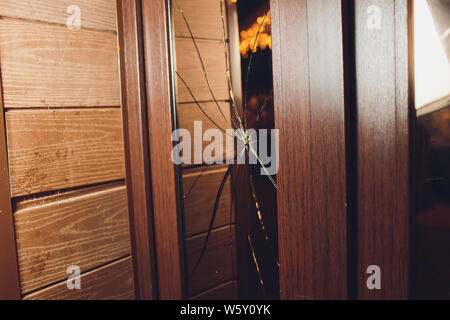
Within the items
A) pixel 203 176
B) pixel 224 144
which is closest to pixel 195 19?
pixel 224 144

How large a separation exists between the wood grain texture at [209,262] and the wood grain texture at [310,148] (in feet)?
1.07

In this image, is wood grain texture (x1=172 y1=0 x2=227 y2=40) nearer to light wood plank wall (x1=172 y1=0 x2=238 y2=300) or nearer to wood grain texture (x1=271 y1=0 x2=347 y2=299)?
light wood plank wall (x1=172 y1=0 x2=238 y2=300)

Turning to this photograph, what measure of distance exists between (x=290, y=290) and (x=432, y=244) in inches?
16.2

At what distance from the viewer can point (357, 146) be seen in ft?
2.58

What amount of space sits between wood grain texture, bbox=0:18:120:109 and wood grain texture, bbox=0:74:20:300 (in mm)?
121

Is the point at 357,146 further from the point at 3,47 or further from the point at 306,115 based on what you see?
the point at 3,47

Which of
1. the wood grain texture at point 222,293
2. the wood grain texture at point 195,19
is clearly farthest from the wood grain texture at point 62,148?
the wood grain texture at point 222,293

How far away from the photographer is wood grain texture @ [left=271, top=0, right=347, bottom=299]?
786 millimetres

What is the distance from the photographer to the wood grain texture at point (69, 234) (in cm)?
110

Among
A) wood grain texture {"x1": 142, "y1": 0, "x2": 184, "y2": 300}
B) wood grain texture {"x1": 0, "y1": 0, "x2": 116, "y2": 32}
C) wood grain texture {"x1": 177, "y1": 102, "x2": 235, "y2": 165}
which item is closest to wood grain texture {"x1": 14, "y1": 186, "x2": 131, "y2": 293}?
wood grain texture {"x1": 142, "y1": 0, "x2": 184, "y2": 300}

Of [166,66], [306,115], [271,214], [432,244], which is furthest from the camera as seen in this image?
[166,66]

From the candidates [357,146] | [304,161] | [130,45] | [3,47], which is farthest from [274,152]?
[3,47]

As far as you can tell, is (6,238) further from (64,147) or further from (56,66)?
(56,66)

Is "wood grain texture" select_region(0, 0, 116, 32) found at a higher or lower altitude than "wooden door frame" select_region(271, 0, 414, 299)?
higher
